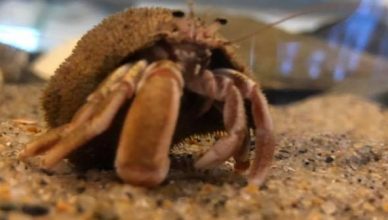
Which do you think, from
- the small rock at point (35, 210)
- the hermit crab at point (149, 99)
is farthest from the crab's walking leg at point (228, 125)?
the small rock at point (35, 210)

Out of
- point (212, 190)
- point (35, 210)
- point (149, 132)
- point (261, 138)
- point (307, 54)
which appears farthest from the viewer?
point (307, 54)

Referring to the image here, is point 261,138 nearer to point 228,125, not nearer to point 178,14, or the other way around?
point 228,125

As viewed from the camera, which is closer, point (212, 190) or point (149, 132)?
point (149, 132)

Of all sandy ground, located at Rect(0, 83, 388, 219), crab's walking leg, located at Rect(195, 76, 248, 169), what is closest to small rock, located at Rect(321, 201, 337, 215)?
sandy ground, located at Rect(0, 83, 388, 219)

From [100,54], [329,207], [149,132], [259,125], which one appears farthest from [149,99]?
[329,207]

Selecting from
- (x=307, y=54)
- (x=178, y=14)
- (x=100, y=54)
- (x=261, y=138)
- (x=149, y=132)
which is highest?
(x=178, y=14)

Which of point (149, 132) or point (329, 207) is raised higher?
point (149, 132)

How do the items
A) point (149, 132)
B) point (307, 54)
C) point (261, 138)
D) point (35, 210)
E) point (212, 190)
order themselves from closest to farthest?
point (35, 210) < point (149, 132) < point (212, 190) < point (261, 138) < point (307, 54)

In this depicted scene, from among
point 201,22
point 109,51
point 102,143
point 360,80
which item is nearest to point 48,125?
point 102,143
